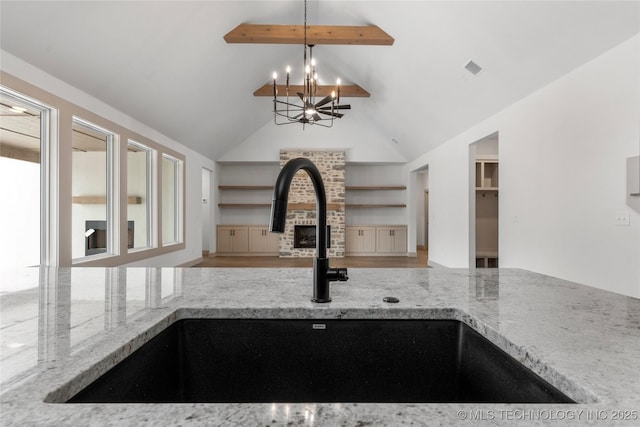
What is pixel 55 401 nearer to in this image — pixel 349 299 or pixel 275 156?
pixel 349 299

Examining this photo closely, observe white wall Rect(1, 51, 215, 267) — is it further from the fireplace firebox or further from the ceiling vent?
the ceiling vent

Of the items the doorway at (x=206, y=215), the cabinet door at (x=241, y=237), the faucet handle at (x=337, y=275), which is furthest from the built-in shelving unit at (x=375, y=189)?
the faucet handle at (x=337, y=275)

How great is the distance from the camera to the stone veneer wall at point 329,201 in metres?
8.15

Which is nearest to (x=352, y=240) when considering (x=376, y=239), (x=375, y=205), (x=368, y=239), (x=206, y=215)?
(x=368, y=239)

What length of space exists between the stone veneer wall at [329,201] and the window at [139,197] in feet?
11.4

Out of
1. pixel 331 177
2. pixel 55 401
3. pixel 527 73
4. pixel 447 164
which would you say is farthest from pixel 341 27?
pixel 55 401

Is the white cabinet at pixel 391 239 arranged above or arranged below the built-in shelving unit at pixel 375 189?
below

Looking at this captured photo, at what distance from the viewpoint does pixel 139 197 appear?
5047 millimetres

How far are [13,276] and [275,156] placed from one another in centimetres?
722

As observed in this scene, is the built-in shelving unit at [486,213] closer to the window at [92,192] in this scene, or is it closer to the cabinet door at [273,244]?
the cabinet door at [273,244]

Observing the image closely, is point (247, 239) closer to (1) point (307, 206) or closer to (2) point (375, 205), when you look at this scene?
(1) point (307, 206)

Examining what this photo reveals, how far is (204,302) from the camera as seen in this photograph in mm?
844

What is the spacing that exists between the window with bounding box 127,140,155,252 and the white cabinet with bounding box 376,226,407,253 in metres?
5.47

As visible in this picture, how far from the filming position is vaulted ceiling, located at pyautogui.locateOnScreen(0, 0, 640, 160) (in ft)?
8.89
